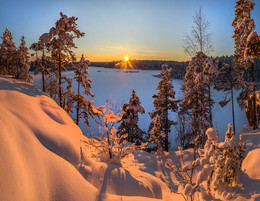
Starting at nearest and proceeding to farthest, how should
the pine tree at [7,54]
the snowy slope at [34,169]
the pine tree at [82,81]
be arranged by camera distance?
1. the snowy slope at [34,169]
2. the pine tree at [82,81]
3. the pine tree at [7,54]

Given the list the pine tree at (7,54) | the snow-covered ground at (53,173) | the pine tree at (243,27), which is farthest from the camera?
the pine tree at (7,54)

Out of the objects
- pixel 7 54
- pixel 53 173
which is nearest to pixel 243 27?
pixel 53 173

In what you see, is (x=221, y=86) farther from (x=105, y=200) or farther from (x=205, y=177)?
(x=105, y=200)

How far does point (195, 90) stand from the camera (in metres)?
19.2

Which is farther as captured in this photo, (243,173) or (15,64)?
(15,64)

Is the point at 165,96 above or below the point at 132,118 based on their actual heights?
above

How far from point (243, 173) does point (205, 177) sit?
1.24m

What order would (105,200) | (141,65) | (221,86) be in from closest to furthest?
(105,200), (221,86), (141,65)

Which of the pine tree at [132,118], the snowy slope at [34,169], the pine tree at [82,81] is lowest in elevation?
the pine tree at [132,118]

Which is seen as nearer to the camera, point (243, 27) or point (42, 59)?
point (243, 27)

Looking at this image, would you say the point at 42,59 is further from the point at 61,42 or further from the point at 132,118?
the point at 132,118

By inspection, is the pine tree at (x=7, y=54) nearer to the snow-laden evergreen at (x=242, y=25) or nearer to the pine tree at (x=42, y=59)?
the pine tree at (x=42, y=59)

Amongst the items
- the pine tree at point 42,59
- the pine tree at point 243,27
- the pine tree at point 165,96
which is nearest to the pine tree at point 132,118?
the pine tree at point 165,96

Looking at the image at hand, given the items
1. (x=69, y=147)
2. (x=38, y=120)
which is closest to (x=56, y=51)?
(x=38, y=120)
